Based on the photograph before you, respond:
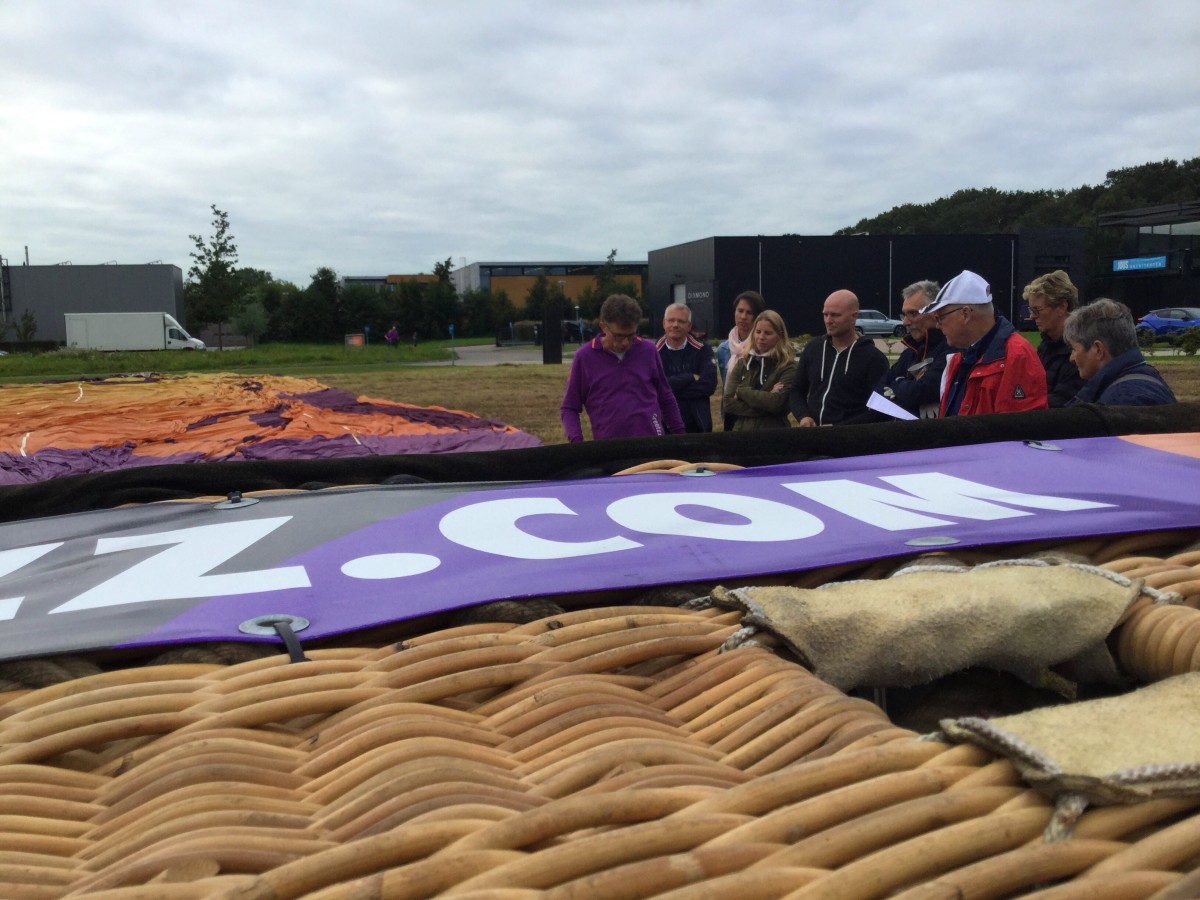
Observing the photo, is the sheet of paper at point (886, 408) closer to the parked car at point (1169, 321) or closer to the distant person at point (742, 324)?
the distant person at point (742, 324)

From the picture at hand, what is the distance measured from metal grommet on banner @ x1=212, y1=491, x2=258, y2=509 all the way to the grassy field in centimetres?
625

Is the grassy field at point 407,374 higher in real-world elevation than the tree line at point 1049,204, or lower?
lower

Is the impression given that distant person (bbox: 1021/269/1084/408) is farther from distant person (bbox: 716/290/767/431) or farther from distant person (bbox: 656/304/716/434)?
distant person (bbox: 656/304/716/434)

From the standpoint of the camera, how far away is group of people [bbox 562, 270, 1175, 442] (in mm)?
3514

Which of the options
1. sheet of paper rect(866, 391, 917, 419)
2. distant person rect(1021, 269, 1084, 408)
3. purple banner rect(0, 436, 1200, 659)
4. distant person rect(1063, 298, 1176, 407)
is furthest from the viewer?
distant person rect(1021, 269, 1084, 408)

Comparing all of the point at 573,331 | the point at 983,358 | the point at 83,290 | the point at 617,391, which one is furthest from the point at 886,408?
the point at 83,290

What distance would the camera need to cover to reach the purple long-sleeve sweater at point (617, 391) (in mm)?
4734

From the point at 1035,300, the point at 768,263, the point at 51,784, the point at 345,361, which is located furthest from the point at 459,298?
the point at 51,784

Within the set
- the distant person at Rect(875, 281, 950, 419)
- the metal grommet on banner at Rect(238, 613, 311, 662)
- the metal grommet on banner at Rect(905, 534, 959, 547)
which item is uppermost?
the distant person at Rect(875, 281, 950, 419)

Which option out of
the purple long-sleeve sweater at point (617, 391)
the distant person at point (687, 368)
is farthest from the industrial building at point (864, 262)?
the purple long-sleeve sweater at point (617, 391)

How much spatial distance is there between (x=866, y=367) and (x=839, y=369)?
12 cm

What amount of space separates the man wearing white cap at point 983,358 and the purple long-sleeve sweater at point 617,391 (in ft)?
4.71

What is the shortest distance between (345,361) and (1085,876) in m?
26.0

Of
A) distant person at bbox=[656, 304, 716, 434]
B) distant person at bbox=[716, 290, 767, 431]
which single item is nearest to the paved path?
distant person at bbox=[716, 290, 767, 431]
